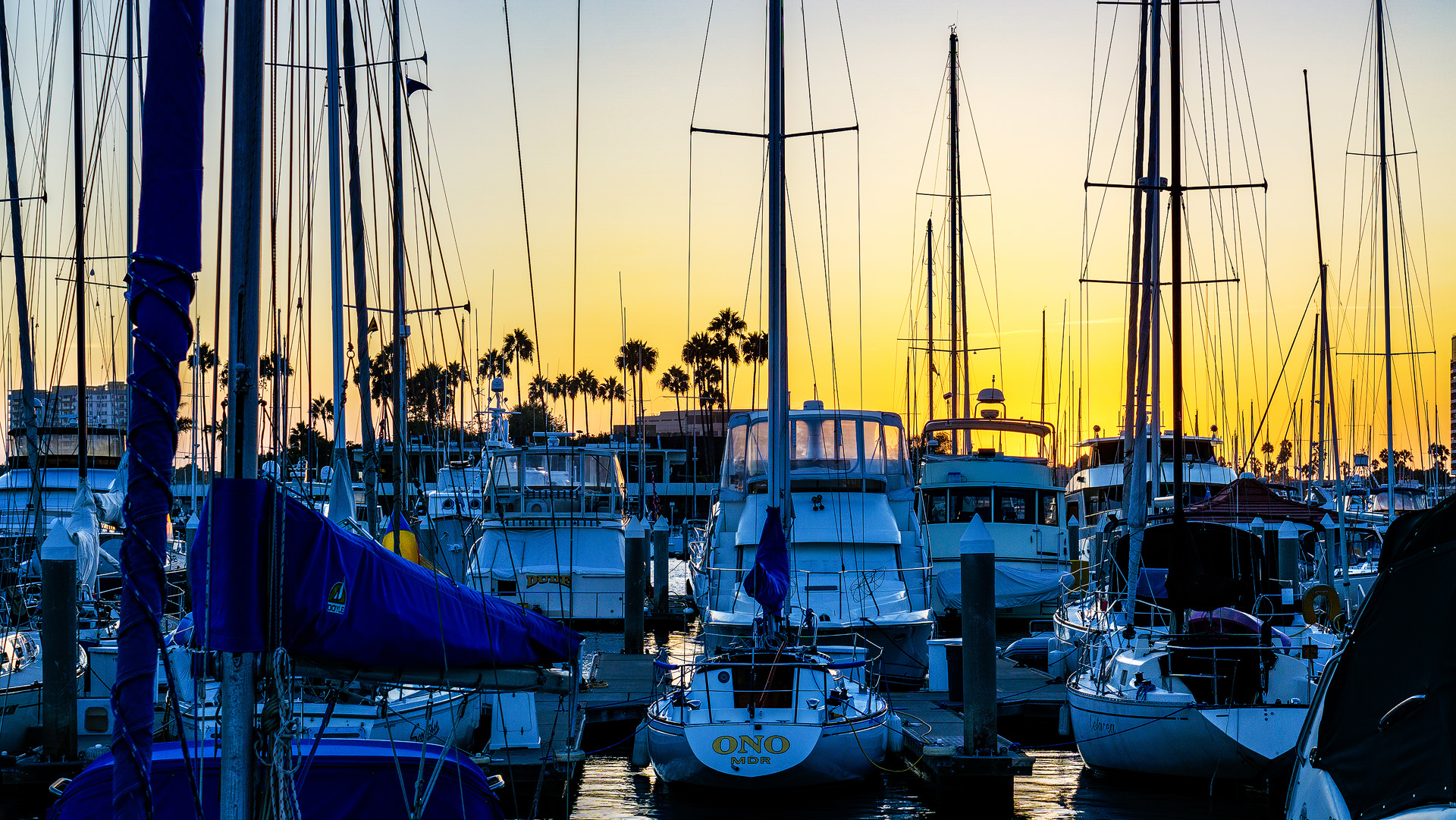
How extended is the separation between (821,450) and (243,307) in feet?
54.2

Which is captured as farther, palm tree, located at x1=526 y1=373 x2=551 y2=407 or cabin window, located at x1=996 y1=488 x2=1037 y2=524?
cabin window, located at x1=996 y1=488 x2=1037 y2=524

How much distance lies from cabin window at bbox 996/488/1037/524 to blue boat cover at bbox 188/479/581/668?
22.5 meters

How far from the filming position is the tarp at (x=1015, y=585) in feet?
90.3

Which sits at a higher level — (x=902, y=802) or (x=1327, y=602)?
(x=1327, y=602)

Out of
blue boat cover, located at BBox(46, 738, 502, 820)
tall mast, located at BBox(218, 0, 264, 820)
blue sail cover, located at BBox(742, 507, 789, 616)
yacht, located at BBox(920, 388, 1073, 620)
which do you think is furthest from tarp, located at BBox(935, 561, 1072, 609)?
tall mast, located at BBox(218, 0, 264, 820)

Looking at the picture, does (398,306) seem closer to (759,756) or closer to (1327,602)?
(759,756)

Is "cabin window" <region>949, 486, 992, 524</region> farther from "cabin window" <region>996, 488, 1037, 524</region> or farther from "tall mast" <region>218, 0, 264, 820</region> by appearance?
"tall mast" <region>218, 0, 264, 820</region>

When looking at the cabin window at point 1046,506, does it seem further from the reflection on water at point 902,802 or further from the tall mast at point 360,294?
the tall mast at point 360,294

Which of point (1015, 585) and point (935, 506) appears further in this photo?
point (935, 506)

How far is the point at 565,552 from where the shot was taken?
25922 mm

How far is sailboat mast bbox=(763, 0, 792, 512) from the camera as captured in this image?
15.1 metres

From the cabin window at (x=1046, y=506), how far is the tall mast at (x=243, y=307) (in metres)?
25.1

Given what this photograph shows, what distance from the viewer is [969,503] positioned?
28.9m

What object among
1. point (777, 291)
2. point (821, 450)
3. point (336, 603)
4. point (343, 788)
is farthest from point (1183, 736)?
point (336, 603)
